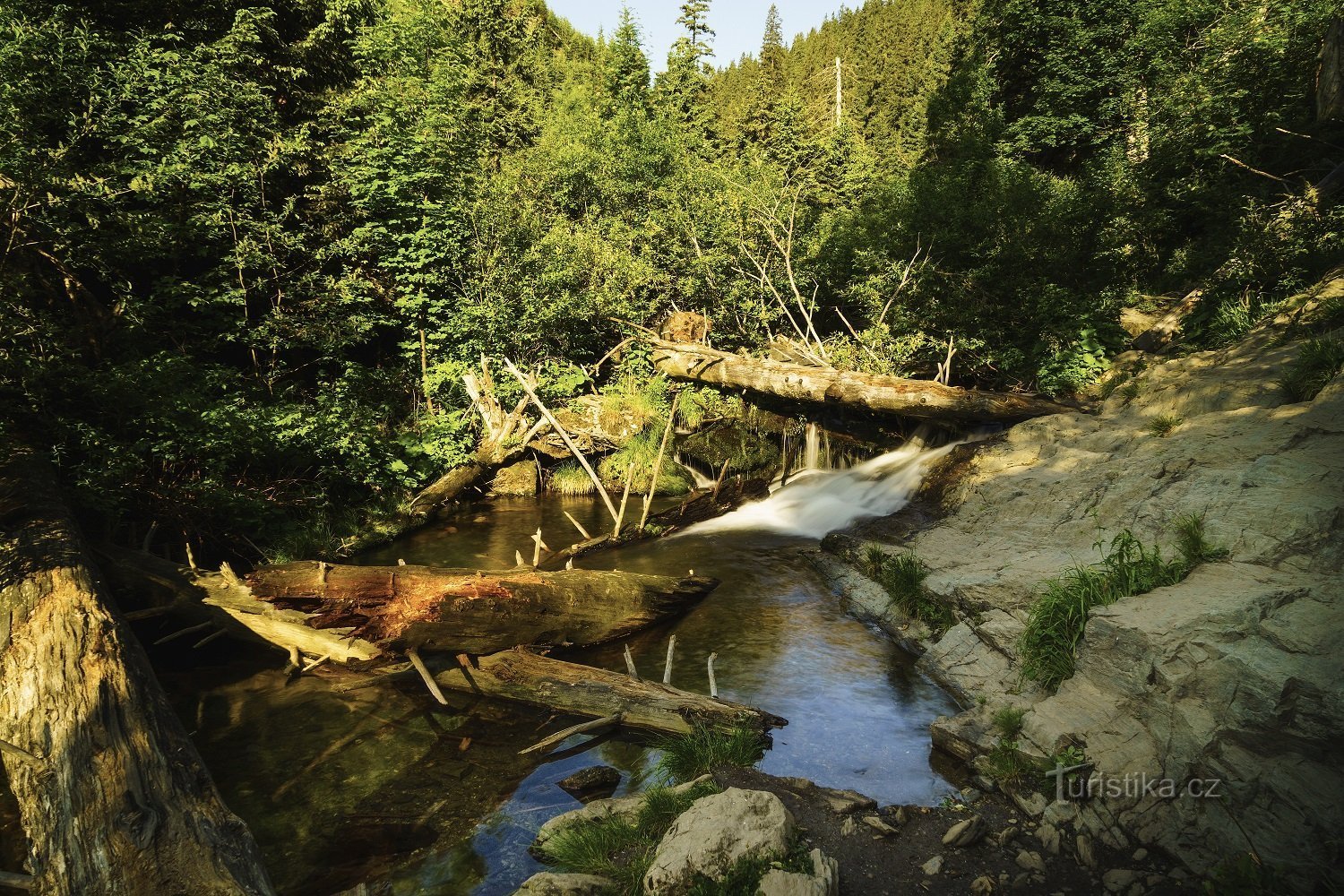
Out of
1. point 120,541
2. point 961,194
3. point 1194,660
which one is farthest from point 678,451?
point 1194,660

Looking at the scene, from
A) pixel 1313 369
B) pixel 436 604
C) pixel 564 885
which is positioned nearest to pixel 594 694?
pixel 436 604

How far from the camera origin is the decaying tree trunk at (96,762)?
3.97 meters

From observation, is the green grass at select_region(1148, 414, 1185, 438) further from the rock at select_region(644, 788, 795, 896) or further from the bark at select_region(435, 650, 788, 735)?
the rock at select_region(644, 788, 795, 896)

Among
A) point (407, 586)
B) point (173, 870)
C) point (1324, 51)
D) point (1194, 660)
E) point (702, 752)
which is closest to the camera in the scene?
point (173, 870)

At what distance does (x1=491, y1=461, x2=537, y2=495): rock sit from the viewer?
57.2 ft

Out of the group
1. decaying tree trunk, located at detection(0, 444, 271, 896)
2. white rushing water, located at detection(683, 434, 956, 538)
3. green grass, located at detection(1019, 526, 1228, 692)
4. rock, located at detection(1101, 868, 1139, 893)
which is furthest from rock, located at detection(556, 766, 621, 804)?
white rushing water, located at detection(683, 434, 956, 538)

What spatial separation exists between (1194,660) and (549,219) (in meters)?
18.4

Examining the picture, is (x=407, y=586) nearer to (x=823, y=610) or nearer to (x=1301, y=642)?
(x=823, y=610)

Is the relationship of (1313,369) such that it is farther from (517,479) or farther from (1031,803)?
(517,479)

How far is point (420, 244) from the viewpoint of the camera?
16.5 meters

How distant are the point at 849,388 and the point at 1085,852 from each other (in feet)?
39.1

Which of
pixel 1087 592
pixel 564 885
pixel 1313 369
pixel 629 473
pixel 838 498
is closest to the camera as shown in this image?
pixel 564 885

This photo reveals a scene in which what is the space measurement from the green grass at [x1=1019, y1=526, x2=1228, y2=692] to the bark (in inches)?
105

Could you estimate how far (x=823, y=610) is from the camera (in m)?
10.1
